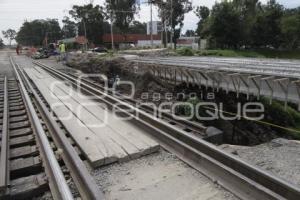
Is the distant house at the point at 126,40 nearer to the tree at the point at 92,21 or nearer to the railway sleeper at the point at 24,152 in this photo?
the tree at the point at 92,21

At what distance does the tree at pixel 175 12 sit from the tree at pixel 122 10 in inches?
580

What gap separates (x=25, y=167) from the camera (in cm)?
557

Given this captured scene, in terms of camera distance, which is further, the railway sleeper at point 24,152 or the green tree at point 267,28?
the green tree at point 267,28

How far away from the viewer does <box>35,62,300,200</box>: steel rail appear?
4.30 metres

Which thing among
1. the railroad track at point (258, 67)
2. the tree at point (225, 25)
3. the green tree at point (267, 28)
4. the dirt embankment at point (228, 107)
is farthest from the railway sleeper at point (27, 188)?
the green tree at point (267, 28)

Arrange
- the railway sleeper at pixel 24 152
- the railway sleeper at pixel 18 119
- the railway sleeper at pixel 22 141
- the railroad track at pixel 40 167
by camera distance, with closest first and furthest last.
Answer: the railroad track at pixel 40 167, the railway sleeper at pixel 24 152, the railway sleeper at pixel 22 141, the railway sleeper at pixel 18 119

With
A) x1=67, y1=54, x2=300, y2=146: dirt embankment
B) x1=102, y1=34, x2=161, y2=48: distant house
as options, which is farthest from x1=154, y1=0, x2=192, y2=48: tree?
x1=67, y1=54, x2=300, y2=146: dirt embankment

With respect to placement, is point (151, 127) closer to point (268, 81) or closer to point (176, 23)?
point (268, 81)

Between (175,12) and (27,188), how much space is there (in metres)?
77.3

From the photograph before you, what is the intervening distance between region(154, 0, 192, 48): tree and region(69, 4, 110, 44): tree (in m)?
18.0

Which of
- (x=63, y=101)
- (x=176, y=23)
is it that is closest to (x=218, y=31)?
(x=176, y=23)

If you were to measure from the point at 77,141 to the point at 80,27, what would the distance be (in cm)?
8620

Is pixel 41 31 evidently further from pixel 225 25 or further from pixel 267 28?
pixel 267 28

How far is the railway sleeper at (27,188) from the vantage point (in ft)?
15.6
